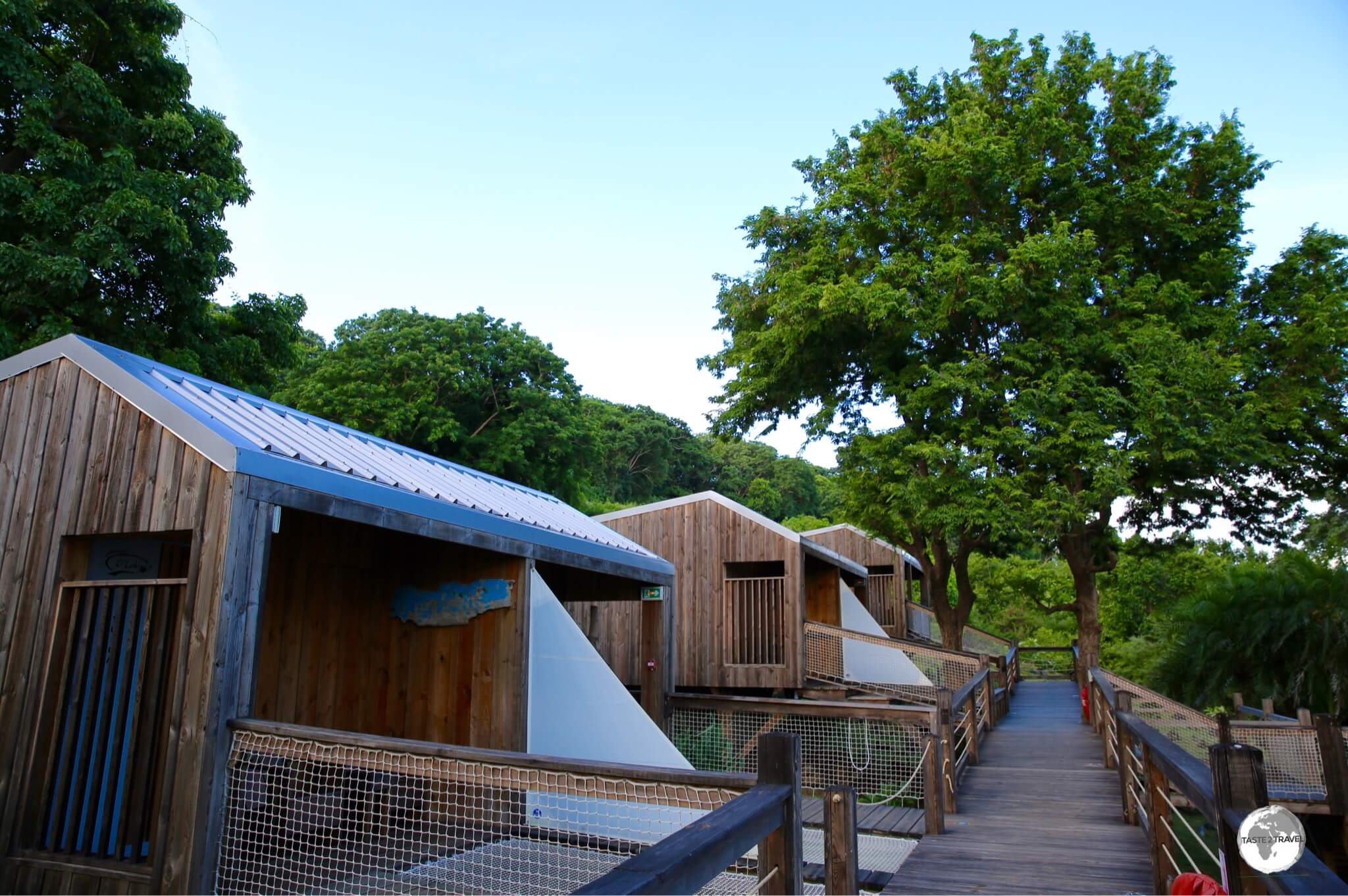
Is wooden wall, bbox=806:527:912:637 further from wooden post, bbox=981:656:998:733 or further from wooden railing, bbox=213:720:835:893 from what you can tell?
wooden railing, bbox=213:720:835:893

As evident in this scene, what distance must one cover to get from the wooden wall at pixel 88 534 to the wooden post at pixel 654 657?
5.31 metres

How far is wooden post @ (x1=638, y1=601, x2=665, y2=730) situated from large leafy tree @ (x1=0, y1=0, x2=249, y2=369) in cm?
757

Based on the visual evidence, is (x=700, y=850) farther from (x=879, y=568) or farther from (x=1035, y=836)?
(x=879, y=568)

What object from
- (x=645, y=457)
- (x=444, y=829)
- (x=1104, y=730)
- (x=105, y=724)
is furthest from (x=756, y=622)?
(x=645, y=457)

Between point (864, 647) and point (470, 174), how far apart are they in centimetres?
1140

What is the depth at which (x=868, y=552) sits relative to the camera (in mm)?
21406

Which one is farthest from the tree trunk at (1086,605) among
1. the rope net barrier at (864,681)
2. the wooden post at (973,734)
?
the wooden post at (973,734)

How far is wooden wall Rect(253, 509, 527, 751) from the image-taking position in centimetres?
562

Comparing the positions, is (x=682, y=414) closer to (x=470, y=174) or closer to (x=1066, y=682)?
(x=1066, y=682)

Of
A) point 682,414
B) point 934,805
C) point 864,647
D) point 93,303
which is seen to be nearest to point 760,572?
point 864,647

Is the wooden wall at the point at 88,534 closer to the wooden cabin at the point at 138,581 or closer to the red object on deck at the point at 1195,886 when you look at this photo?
the wooden cabin at the point at 138,581

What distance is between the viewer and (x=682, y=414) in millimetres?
40438

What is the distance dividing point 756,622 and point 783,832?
11114mm

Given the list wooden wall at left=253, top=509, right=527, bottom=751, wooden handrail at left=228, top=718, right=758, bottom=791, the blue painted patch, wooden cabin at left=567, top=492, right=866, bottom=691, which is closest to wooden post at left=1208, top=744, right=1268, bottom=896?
wooden handrail at left=228, top=718, right=758, bottom=791
